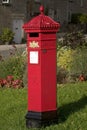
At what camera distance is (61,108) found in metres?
9.16

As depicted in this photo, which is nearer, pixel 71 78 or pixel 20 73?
pixel 71 78

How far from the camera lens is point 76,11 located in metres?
59.1

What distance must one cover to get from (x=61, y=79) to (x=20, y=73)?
1.54 meters

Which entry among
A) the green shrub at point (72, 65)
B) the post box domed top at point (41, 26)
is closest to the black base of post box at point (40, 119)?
the post box domed top at point (41, 26)

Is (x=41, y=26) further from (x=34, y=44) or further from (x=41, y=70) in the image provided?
(x=41, y=70)

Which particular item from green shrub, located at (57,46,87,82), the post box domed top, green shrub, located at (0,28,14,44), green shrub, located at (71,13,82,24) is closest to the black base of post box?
the post box domed top

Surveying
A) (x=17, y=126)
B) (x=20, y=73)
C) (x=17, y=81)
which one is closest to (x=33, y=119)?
(x=17, y=126)

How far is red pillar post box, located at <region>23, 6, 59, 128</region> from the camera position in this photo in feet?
26.1

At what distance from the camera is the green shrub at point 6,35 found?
128 feet

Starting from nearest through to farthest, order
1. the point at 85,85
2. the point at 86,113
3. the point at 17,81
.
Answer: the point at 86,113 → the point at 85,85 → the point at 17,81

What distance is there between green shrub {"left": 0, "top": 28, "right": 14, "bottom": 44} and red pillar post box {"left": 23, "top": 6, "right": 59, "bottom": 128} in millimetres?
31019

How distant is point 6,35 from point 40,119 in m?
31.4

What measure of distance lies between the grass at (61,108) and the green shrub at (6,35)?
27404 millimetres

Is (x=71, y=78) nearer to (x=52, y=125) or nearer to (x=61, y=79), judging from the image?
(x=61, y=79)
